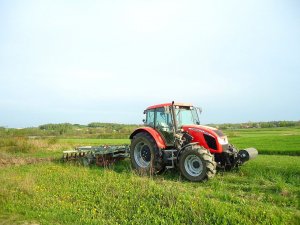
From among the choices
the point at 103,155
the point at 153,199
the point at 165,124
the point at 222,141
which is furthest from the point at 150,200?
the point at 103,155

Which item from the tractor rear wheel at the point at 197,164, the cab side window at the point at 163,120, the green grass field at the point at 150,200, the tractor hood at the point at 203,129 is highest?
the cab side window at the point at 163,120

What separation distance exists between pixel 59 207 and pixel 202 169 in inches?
167

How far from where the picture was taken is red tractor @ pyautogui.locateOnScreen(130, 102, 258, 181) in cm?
1043

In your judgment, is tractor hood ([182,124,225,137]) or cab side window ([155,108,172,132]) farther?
cab side window ([155,108,172,132])

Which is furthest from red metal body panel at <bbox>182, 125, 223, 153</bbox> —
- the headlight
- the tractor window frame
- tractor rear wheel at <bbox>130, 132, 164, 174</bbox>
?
the tractor window frame

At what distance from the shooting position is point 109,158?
46.4 feet

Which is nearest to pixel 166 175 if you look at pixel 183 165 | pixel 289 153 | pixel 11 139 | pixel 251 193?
pixel 183 165

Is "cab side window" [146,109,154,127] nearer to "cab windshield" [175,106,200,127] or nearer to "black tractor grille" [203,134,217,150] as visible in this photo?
"cab windshield" [175,106,200,127]

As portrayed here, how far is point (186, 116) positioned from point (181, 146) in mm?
1266

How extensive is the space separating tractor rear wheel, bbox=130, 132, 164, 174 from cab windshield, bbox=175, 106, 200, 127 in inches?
46.0

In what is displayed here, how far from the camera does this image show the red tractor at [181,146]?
1043 centimetres

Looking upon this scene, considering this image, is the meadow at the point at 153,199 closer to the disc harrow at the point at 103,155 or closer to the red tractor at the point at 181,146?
the red tractor at the point at 181,146

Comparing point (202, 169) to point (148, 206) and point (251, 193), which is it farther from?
point (148, 206)

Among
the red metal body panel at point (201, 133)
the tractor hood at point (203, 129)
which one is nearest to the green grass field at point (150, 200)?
the red metal body panel at point (201, 133)
